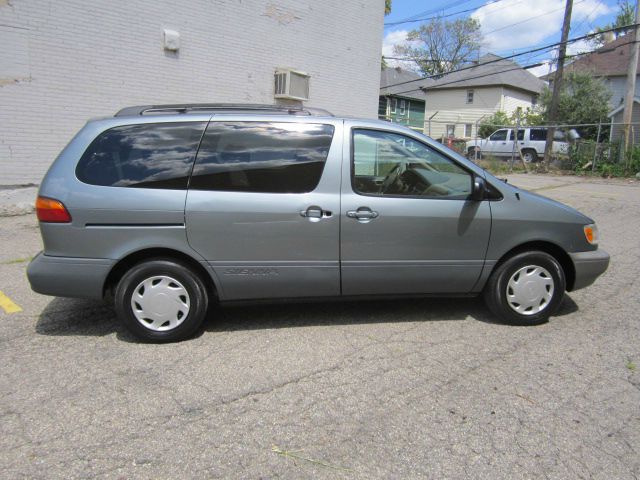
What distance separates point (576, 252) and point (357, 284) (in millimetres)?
1919

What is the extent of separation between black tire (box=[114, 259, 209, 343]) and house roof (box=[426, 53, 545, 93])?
39072 mm

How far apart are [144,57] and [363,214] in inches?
298

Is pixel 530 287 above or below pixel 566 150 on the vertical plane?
below

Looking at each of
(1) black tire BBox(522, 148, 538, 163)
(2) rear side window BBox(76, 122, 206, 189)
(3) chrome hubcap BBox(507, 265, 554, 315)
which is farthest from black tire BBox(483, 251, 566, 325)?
(1) black tire BBox(522, 148, 538, 163)

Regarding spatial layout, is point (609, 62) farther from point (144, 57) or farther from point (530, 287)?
point (530, 287)

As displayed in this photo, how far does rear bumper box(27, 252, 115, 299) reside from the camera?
3.71 metres

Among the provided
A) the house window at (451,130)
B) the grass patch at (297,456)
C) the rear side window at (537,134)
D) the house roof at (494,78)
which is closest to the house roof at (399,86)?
the house roof at (494,78)

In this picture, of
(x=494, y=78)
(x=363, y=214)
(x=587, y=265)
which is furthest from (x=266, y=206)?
(x=494, y=78)

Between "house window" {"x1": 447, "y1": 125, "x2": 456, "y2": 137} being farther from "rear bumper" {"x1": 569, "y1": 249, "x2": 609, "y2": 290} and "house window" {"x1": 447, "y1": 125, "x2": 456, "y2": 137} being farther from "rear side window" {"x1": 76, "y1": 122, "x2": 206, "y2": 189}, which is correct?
"rear side window" {"x1": 76, "y1": 122, "x2": 206, "y2": 189}

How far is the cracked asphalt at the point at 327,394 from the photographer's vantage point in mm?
2514

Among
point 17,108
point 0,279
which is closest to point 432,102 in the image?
point 17,108

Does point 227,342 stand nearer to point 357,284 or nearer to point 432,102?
point 357,284

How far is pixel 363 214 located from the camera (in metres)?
3.86

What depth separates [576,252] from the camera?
A: 421 centimetres
